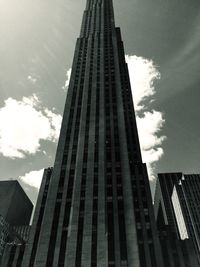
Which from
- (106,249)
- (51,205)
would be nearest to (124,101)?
(51,205)

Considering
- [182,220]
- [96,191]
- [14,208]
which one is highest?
[182,220]

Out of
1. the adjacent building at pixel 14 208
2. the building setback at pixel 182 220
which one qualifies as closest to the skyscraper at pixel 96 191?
the building setback at pixel 182 220

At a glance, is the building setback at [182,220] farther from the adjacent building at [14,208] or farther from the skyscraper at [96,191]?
the adjacent building at [14,208]

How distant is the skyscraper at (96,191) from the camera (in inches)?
2218

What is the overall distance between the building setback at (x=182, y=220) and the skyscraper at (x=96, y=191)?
591 cm

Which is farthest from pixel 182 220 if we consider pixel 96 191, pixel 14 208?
pixel 96 191

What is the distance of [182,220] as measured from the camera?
159 m

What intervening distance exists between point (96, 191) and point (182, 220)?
114 m

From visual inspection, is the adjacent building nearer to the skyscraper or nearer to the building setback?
the skyscraper

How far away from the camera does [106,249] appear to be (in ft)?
181

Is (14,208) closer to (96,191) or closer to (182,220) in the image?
(96,191)

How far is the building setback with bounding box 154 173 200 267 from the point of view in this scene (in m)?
62.0

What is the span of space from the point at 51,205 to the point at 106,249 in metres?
19.2

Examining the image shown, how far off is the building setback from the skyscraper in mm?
5907
